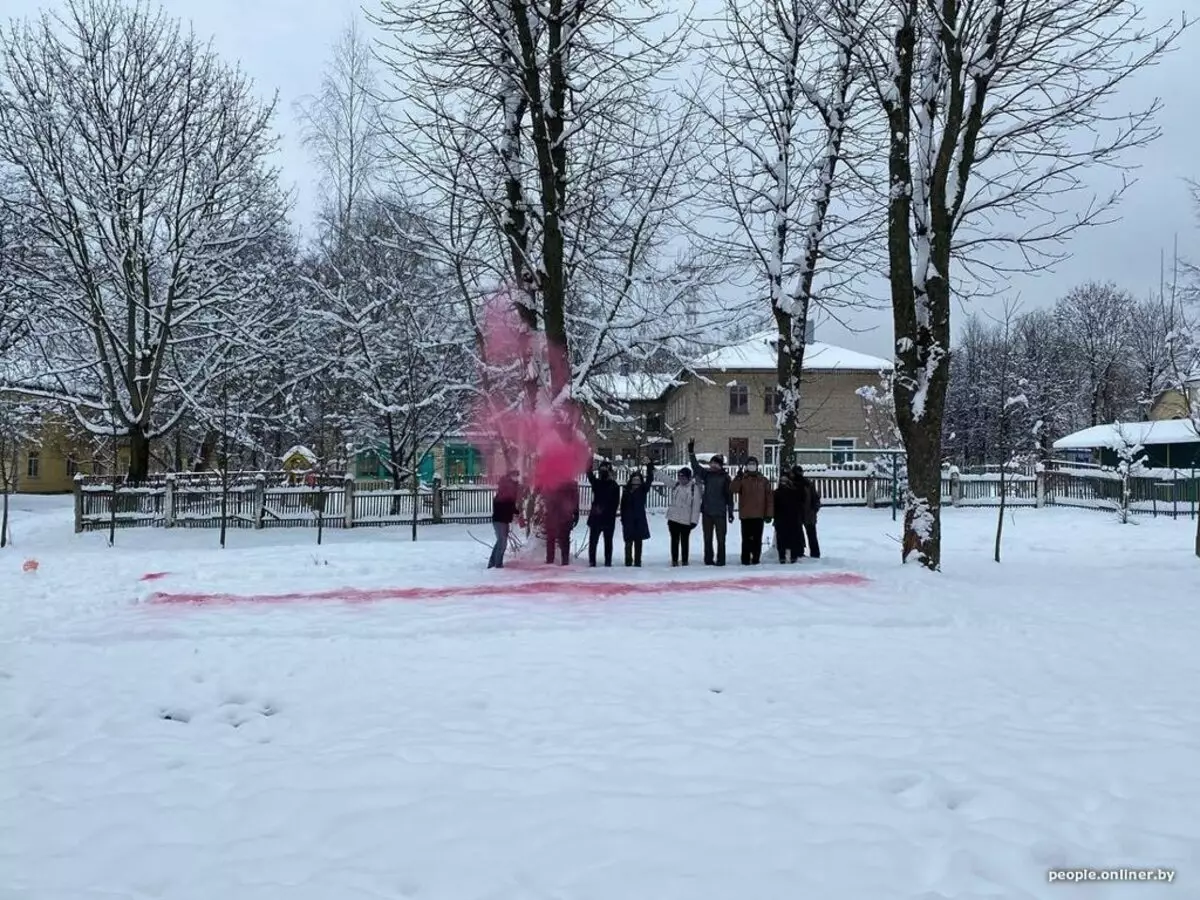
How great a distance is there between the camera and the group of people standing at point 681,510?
13.5 metres

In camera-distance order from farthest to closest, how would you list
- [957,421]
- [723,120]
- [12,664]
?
[957,421] → [723,120] → [12,664]

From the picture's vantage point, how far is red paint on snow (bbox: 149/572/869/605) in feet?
33.6

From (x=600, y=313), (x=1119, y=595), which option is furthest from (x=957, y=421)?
(x=1119, y=595)

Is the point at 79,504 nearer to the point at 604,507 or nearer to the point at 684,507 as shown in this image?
the point at 604,507

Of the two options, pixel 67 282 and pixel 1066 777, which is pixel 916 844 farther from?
pixel 67 282

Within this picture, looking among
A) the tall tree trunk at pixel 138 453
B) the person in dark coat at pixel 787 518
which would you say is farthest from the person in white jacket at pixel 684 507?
the tall tree trunk at pixel 138 453

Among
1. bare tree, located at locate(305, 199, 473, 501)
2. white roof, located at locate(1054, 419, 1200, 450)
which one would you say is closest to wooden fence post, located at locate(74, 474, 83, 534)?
bare tree, located at locate(305, 199, 473, 501)

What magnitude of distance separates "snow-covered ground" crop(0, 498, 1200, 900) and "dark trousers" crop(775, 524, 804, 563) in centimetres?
397

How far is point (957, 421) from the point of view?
63.6 meters

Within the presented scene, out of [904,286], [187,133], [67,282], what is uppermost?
[187,133]

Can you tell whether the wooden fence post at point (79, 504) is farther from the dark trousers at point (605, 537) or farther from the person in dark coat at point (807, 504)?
the person in dark coat at point (807, 504)

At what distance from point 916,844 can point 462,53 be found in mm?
13137

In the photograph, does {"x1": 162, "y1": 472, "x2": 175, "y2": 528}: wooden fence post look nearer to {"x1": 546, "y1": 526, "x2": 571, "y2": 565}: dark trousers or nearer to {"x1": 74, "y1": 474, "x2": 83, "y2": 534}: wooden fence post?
{"x1": 74, "y1": 474, "x2": 83, "y2": 534}: wooden fence post

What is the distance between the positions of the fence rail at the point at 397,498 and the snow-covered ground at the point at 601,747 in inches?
547
